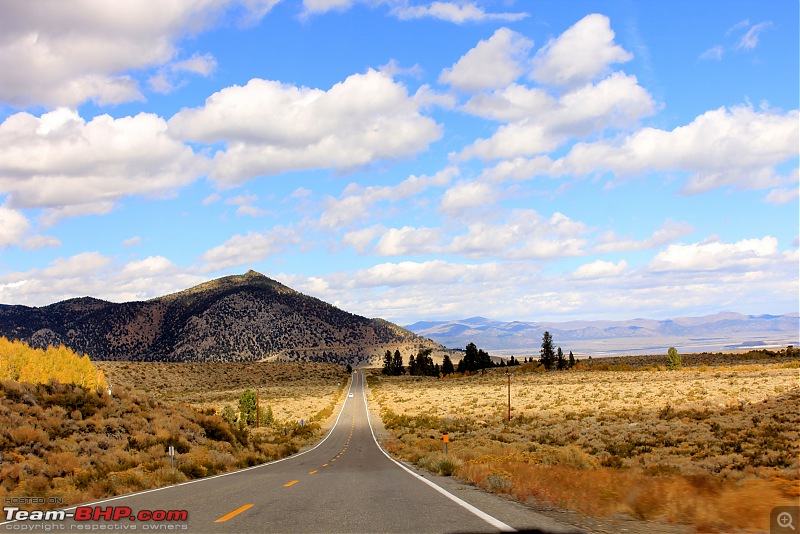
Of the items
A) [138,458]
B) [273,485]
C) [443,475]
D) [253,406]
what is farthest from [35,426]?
[253,406]

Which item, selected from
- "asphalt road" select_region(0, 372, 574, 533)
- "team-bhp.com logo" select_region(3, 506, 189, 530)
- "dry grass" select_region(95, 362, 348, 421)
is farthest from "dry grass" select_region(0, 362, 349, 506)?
"dry grass" select_region(95, 362, 348, 421)

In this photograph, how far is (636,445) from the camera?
3105 centimetres

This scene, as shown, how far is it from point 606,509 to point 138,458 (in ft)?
68.9

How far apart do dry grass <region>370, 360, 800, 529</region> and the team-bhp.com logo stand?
7.01 m

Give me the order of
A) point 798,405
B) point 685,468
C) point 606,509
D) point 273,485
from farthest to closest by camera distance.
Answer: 1. point 798,405
2. point 685,468
3. point 273,485
4. point 606,509

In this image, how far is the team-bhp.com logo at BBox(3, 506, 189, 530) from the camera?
9.24 meters

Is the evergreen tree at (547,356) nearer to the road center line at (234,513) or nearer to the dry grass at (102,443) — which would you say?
the dry grass at (102,443)

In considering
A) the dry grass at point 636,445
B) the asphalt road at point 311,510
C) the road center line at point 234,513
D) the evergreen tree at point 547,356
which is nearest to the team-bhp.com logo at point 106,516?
the asphalt road at point 311,510

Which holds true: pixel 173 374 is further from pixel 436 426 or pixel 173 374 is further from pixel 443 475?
pixel 443 475

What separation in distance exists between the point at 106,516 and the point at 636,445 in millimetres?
27687

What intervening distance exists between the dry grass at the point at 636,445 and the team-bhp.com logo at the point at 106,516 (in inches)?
276

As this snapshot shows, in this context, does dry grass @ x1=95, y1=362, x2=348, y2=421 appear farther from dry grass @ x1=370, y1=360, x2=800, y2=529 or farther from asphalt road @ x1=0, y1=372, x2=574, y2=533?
asphalt road @ x1=0, y1=372, x2=574, y2=533

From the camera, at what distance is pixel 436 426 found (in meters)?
51.4

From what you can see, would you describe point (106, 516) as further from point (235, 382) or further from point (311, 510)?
point (235, 382)
